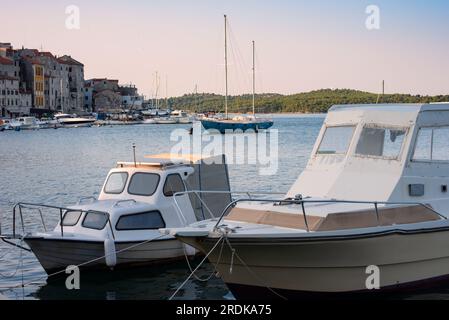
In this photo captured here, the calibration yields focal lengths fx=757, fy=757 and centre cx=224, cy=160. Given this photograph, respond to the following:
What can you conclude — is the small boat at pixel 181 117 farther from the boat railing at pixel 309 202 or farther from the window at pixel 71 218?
the boat railing at pixel 309 202

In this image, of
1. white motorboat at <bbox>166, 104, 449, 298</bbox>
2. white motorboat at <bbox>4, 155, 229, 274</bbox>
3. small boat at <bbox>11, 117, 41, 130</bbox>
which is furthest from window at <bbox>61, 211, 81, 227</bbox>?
small boat at <bbox>11, 117, 41, 130</bbox>

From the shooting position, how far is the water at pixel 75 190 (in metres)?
16.9

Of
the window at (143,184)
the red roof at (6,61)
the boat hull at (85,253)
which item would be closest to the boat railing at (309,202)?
the boat hull at (85,253)

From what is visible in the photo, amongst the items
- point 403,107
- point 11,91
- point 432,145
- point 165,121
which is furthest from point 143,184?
point 165,121

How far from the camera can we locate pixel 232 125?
111 meters

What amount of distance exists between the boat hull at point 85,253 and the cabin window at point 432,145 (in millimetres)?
6454

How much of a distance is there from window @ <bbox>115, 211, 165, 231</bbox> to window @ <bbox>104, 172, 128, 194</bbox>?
53.9 inches

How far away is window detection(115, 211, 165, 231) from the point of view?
702 inches

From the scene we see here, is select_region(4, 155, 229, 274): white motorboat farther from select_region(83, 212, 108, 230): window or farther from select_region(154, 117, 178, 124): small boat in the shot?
select_region(154, 117, 178, 124): small boat

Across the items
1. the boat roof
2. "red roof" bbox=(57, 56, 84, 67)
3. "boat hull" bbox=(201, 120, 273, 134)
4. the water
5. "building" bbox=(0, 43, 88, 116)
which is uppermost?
"red roof" bbox=(57, 56, 84, 67)

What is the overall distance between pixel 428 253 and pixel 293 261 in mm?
2755

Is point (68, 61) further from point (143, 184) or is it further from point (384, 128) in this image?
point (384, 128)

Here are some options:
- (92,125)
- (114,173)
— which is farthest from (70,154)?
(92,125)

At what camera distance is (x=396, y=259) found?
45.6 ft
